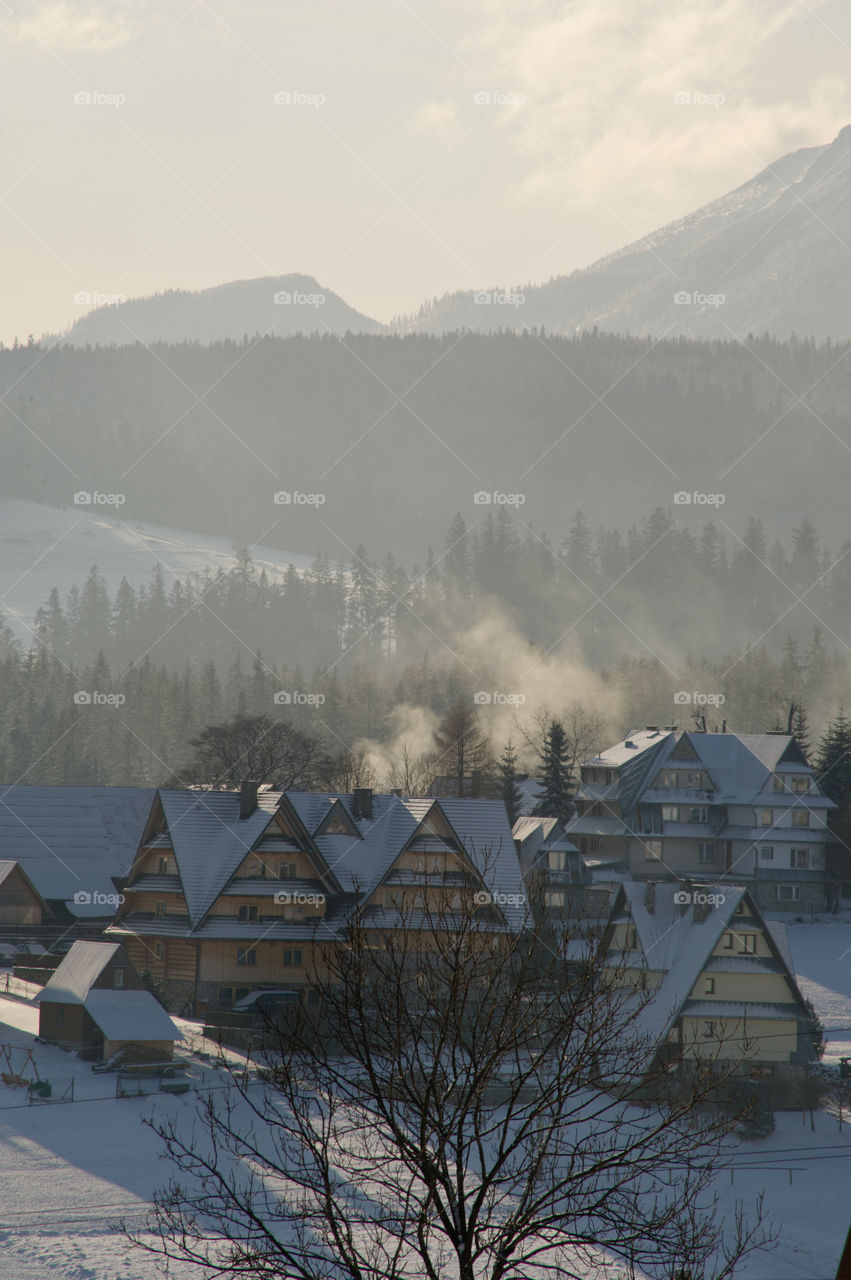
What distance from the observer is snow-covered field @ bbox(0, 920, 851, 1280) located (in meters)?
25.0

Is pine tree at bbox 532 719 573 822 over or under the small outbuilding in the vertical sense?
over

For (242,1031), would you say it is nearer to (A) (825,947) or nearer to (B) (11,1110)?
(B) (11,1110)

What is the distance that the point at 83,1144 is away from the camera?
102 ft

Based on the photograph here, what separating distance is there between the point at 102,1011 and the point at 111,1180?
35.8 ft

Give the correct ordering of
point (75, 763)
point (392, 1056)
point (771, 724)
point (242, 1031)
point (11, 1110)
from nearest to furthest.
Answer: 1. point (392, 1056)
2. point (11, 1110)
3. point (242, 1031)
4. point (75, 763)
5. point (771, 724)

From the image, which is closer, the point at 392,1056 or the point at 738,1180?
the point at 392,1056

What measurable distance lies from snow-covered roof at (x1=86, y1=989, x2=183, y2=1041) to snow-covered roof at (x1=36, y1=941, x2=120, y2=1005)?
1.97ft

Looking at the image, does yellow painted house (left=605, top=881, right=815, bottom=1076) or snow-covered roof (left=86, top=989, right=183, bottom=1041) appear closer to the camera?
snow-covered roof (left=86, top=989, right=183, bottom=1041)

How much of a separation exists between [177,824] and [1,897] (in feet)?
54.6

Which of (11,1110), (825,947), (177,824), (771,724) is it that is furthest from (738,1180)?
(771,724)

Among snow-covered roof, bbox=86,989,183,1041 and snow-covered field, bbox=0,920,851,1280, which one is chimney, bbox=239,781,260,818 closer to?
snow-covered field, bbox=0,920,851,1280

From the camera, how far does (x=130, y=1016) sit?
128 feet

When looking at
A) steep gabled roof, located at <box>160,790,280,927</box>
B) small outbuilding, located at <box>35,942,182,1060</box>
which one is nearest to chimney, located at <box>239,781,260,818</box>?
steep gabled roof, located at <box>160,790,280,927</box>

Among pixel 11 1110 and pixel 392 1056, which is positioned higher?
pixel 392 1056
